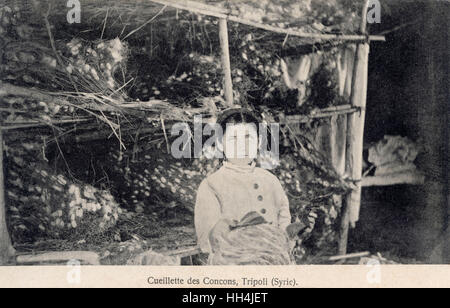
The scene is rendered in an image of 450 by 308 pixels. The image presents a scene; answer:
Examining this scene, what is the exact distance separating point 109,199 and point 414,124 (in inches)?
85.3

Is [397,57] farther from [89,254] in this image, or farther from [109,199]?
[89,254]

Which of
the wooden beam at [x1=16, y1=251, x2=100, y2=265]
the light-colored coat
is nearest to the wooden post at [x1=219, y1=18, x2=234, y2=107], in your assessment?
the light-colored coat

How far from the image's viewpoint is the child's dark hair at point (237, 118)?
11.9 feet

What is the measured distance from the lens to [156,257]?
142 inches

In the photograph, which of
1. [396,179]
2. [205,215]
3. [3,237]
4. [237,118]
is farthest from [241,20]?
[3,237]

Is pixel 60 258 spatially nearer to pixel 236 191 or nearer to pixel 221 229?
pixel 221 229

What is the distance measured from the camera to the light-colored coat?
357 cm

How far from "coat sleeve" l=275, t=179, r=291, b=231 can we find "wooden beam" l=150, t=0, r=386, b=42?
3.39 ft

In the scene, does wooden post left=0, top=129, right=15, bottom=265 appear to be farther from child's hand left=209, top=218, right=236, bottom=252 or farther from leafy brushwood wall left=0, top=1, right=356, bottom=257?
child's hand left=209, top=218, right=236, bottom=252

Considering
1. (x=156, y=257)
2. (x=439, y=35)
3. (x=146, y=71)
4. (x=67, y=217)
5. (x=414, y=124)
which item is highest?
(x=439, y=35)

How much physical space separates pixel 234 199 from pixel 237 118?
55 cm

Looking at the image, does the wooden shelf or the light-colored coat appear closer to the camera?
the light-colored coat

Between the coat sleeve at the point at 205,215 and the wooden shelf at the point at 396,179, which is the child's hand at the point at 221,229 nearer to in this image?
the coat sleeve at the point at 205,215

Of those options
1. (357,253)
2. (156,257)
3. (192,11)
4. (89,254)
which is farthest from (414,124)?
(89,254)
